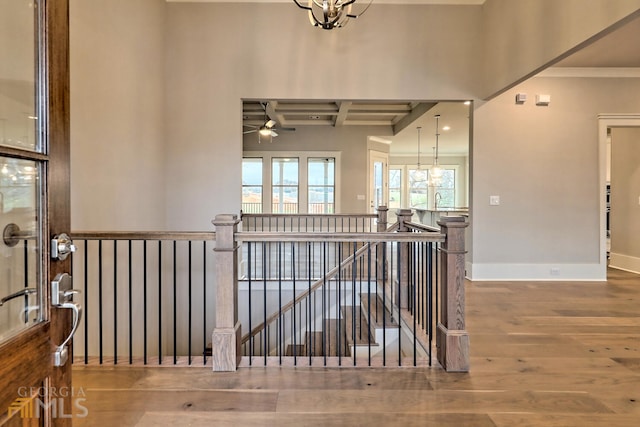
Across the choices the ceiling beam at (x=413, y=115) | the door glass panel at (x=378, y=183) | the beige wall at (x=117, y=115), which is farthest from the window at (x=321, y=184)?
the beige wall at (x=117, y=115)

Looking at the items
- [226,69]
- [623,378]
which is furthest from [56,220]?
[226,69]

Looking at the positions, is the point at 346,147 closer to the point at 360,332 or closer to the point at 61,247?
the point at 360,332

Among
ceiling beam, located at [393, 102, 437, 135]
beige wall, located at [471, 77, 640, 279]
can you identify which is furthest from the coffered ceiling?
beige wall, located at [471, 77, 640, 279]

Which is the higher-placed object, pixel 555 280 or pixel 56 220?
pixel 56 220

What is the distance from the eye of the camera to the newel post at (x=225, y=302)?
220 centimetres

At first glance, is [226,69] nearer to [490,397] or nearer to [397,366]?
[397,366]

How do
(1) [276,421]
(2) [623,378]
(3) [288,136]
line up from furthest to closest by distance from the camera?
(3) [288,136] → (2) [623,378] → (1) [276,421]

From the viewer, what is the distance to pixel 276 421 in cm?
173

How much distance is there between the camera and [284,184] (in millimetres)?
8391

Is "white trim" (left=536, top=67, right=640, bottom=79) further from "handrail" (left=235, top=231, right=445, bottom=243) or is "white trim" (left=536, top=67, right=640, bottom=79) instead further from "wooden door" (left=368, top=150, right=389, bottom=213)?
"wooden door" (left=368, top=150, right=389, bottom=213)

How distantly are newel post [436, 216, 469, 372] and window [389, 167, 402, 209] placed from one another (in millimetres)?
10136

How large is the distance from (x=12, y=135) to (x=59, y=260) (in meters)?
0.32

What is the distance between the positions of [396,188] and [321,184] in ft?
16.2

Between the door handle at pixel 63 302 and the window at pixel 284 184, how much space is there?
7.52m
